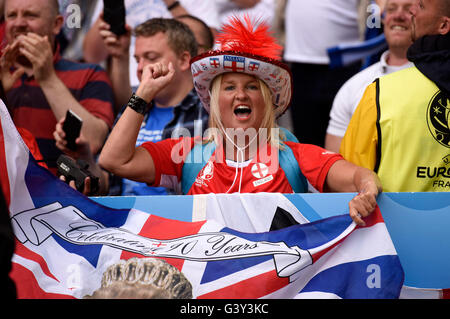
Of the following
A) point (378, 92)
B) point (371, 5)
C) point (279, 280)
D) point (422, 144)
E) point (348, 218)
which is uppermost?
point (371, 5)

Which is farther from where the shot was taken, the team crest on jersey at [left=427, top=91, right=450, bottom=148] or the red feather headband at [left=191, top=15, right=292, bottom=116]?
the red feather headband at [left=191, top=15, right=292, bottom=116]

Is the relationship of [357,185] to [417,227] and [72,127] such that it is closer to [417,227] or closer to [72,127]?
[417,227]

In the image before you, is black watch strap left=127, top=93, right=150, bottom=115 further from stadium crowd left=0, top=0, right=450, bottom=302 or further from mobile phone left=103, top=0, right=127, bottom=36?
mobile phone left=103, top=0, right=127, bottom=36

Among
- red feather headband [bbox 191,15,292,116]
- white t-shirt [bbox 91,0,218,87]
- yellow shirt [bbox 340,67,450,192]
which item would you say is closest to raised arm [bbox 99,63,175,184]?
red feather headband [bbox 191,15,292,116]

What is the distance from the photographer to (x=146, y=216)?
10.4 ft

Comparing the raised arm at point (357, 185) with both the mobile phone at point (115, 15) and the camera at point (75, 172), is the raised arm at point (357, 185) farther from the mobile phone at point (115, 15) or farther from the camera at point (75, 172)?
the mobile phone at point (115, 15)

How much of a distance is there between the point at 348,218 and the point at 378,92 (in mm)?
792

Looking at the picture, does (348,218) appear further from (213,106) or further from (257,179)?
(213,106)

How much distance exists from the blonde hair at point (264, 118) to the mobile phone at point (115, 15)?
128cm

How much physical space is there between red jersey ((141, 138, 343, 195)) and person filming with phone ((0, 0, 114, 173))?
0.95 m

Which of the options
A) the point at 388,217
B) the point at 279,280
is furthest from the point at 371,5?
the point at 279,280

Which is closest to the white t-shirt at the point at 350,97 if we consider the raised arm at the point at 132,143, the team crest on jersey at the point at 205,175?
the team crest on jersey at the point at 205,175

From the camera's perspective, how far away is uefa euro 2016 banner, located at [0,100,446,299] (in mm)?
2770

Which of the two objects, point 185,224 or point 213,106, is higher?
point 213,106
